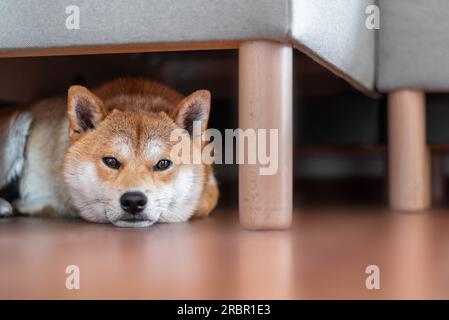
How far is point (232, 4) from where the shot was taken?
1398 mm

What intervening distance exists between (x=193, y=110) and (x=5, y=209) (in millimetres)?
618

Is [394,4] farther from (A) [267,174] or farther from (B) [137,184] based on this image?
(B) [137,184]

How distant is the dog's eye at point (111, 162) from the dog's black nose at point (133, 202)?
10 centimetres

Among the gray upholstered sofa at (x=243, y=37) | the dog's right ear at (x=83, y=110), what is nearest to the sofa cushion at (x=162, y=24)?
the gray upholstered sofa at (x=243, y=37)

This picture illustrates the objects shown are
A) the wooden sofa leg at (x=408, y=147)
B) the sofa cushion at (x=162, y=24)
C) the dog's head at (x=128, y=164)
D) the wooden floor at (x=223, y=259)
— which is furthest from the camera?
the wooden sofa leg at (x=408, y=147)

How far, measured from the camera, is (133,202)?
4.87ft

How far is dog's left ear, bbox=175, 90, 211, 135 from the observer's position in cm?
160

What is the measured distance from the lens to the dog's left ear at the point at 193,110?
1.60m

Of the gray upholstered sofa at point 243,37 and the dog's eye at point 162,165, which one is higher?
the gray upholstered sofa at point 243,37

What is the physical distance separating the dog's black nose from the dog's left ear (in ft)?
0.84

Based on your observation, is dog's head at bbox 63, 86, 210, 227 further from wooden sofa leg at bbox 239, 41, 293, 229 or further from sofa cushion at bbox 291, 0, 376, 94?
sofa cushion at bbox 291, 0, 376, 94

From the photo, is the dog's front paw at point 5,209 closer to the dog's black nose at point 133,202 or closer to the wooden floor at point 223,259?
the wooden floor at point 223,259

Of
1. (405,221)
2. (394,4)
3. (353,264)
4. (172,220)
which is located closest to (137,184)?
(172,220)

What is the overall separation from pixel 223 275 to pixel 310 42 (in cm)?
67
